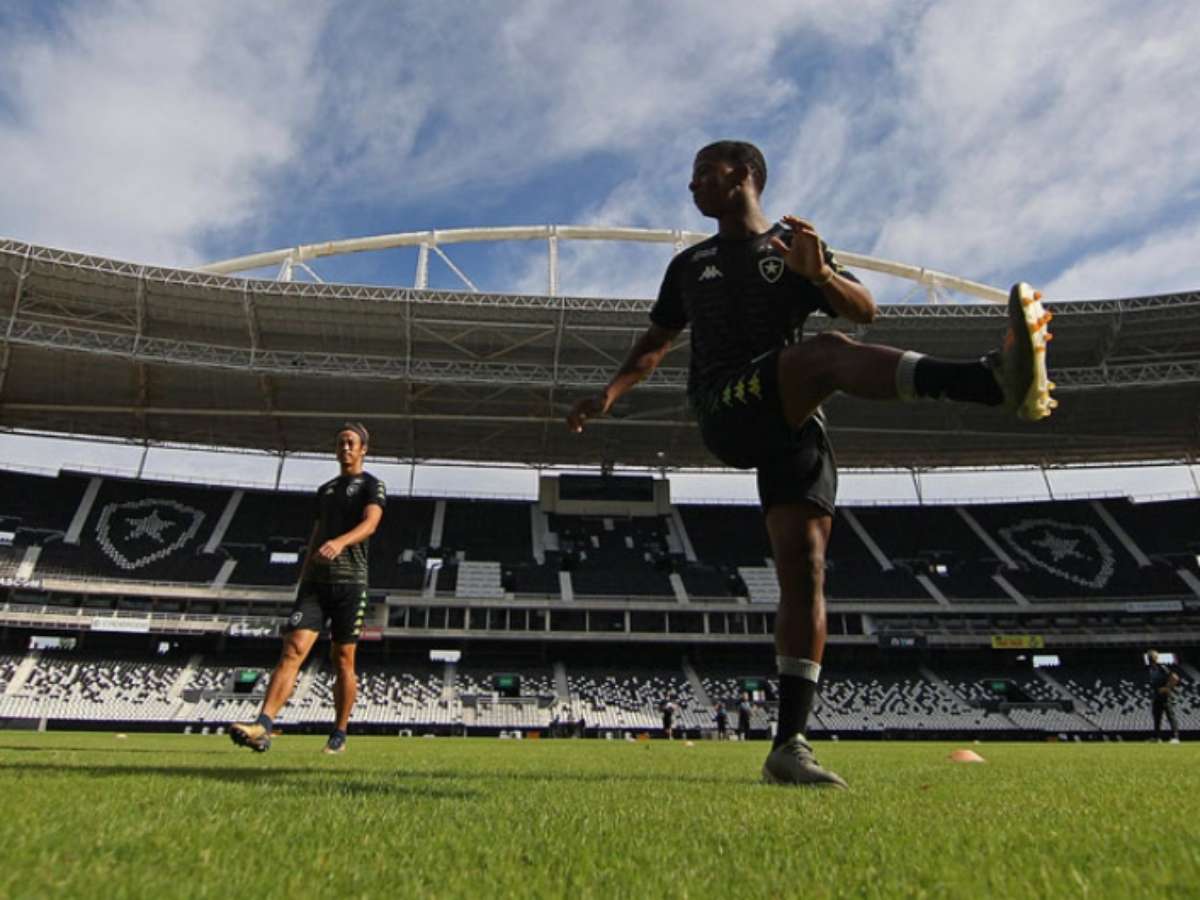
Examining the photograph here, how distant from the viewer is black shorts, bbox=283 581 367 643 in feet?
16.3

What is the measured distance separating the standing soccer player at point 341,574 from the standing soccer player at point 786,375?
2.74m

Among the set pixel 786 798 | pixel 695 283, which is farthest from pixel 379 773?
pixel 695 283

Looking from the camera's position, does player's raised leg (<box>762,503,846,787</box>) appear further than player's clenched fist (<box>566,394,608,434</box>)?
No

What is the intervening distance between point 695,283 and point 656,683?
28.7 metres

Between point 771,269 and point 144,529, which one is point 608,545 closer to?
point 144,529

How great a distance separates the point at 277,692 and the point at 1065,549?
35713 millimetres

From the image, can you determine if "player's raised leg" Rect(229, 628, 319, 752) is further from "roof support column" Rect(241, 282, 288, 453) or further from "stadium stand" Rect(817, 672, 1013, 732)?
"stadium stand" Rect(817, 672, 1013, 732)

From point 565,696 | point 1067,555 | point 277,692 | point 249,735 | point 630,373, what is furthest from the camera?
point 1067,555

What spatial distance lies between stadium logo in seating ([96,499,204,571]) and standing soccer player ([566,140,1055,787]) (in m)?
31.0

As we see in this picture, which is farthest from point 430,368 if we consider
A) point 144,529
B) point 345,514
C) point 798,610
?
point 798,610

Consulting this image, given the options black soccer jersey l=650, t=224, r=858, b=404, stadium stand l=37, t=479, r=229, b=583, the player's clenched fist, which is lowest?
the player's clenched fist

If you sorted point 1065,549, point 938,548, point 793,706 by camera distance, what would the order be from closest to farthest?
point 793,706 < point 1065,549 < point 938,548

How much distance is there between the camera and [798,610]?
292cm

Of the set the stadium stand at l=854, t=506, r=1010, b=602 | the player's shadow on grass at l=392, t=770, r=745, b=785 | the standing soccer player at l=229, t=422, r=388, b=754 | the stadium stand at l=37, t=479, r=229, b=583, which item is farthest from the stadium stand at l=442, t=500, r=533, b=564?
the player's shadow on grass at l=392, t=770, r=745, b=785
